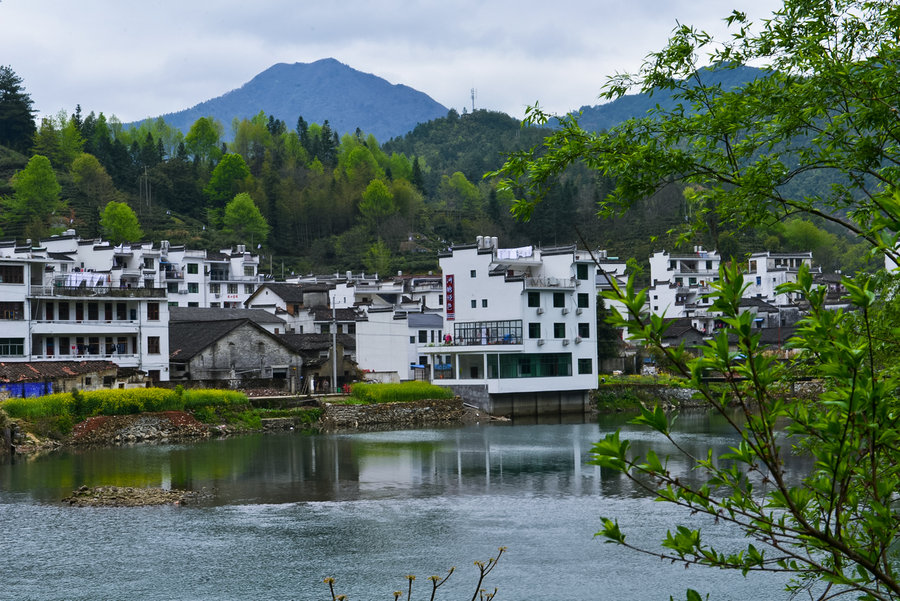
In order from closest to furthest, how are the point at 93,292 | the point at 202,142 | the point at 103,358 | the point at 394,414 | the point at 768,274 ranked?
the point at 93,292 → the point at 103,358 → the point at 394,414 → the point at 768,274 → the point at 202,142

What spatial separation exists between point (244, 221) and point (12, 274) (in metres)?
72.9

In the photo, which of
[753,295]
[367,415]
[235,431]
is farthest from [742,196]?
[753,295]

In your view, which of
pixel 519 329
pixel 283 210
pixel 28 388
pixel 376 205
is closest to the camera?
pixel 28 388

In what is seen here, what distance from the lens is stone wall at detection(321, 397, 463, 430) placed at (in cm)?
5659

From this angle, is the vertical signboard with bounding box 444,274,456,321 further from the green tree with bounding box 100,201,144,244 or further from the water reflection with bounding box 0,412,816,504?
the green tree with bounding box 100,201,144,244

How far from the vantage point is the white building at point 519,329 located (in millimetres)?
62094

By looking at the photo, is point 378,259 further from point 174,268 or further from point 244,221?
point 174,268

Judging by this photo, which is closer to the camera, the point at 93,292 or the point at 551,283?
the point at 93,292

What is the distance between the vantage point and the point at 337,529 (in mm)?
→ 26844

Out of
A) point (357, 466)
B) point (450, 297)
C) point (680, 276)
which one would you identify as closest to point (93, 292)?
point (450, 297)

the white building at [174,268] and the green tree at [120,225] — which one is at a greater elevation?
the green tree at [120,225]

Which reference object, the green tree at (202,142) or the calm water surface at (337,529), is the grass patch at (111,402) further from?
the green tree at (202,142)

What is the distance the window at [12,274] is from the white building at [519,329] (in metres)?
24.7

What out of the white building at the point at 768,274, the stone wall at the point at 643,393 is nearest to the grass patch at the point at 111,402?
the stone wall at the point at 643,393
